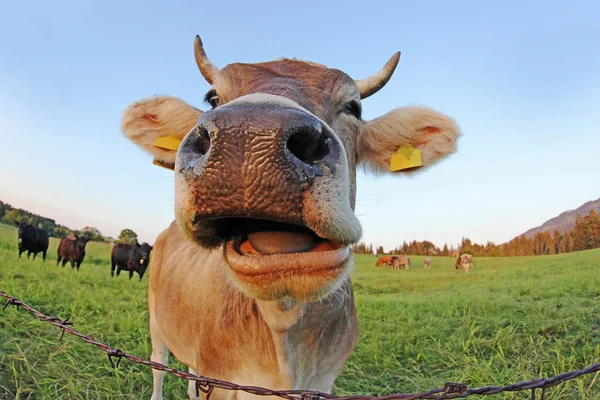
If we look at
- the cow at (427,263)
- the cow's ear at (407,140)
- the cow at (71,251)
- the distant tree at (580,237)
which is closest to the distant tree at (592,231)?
the distant tree at (580,237)

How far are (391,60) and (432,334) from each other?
6.17m

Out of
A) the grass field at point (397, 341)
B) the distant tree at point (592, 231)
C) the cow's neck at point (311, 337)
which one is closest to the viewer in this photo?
the cow's neck at point (311, 337)

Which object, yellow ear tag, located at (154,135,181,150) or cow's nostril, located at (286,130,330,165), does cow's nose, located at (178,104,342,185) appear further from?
yellow ear tag, located at (154,135,181,150)

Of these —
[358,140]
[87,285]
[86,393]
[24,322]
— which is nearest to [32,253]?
[87,285]

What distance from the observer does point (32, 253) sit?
19.8 m

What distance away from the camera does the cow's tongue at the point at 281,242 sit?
2131mm

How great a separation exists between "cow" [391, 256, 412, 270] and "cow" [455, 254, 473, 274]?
407cm

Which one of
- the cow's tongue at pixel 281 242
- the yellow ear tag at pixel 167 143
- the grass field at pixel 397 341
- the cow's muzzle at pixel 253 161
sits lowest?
the grass field at pixel 397 341

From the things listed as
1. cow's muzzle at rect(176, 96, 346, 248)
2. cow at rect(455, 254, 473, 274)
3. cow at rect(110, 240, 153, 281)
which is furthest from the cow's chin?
cow at rect(455, 254, 473, 274)

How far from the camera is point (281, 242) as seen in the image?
7.03 feet

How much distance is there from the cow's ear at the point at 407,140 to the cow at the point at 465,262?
2250cm

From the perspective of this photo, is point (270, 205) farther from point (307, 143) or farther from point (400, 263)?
point (400, 263)

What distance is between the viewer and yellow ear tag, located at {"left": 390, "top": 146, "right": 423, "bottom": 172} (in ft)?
12.5

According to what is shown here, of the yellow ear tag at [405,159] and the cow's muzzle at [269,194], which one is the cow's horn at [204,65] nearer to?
the yellow ear tag at [405,159]
